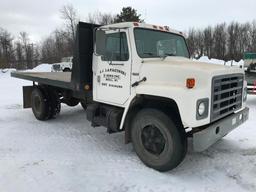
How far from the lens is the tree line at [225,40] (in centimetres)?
5722

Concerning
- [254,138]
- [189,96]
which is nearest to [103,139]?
[189,96]

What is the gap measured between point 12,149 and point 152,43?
133 inches

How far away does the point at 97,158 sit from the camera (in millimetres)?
4914

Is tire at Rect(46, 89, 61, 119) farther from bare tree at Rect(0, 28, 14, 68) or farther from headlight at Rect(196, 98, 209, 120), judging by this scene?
bare tree at Rect(0, 28, 14, 68)

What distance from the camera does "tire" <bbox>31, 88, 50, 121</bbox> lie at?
294 inches

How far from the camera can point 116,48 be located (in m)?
4.86

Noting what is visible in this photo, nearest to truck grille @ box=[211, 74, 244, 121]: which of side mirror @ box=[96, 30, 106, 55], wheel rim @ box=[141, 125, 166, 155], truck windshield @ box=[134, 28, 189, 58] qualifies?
wheel rim @ box=[141, 125, 166, 155]

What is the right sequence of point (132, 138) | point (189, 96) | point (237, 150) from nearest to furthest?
point (189, 96) < point (132, 138) < point (237, 150)

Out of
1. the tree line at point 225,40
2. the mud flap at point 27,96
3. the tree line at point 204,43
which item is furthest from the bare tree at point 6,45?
the mud flap at point 27,96

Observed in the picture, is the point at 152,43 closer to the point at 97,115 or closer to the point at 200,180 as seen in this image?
the point at 97,115

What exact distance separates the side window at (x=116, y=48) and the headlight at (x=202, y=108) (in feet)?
5.07

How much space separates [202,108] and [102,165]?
1.94 meters

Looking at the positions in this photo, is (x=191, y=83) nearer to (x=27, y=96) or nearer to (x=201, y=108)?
(x=201, y=108)

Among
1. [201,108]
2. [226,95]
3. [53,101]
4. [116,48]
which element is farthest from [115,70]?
[53,101]
